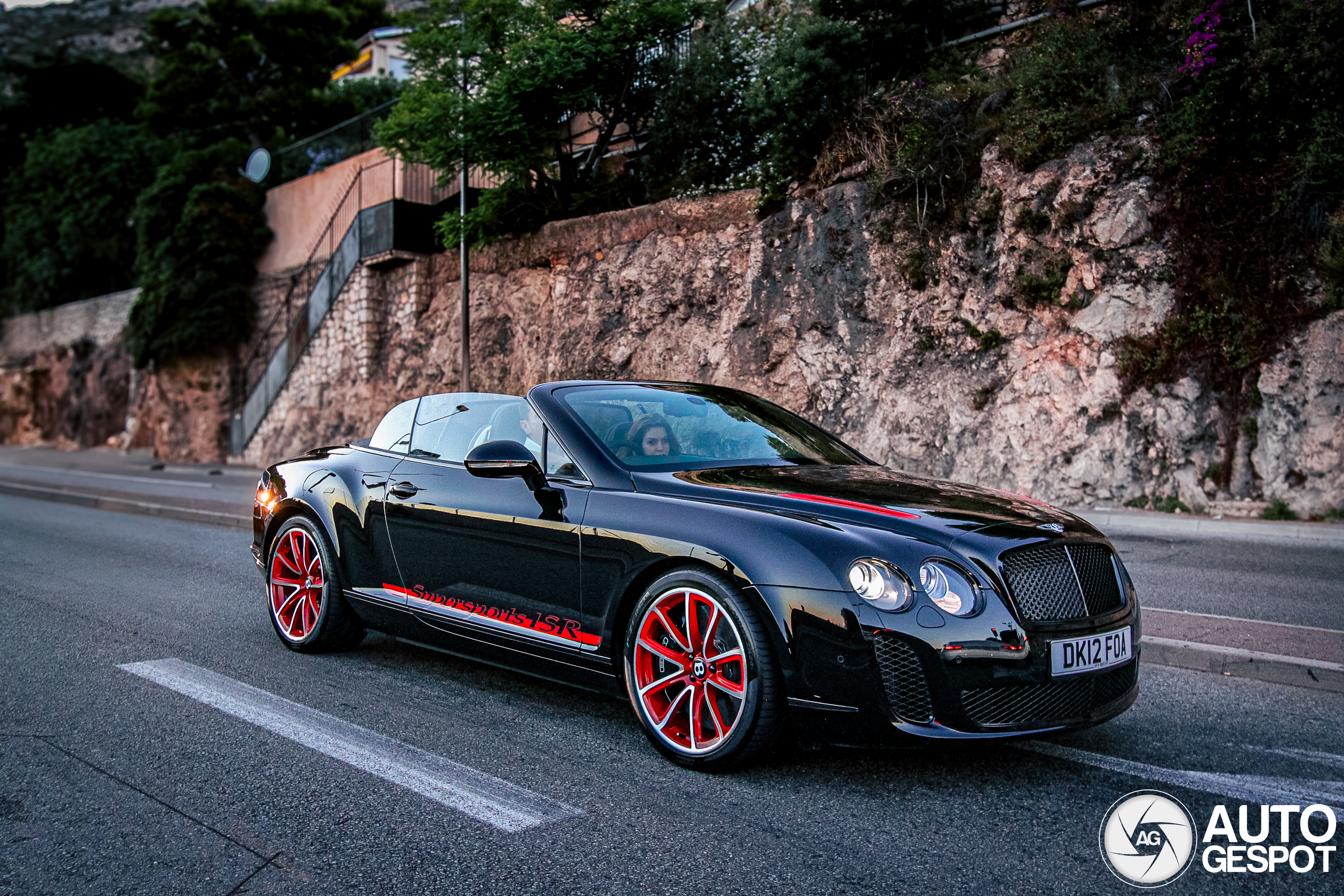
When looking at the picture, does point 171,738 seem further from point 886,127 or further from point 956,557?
point 886,127

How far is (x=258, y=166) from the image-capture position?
105ft

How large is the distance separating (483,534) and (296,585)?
1.75m

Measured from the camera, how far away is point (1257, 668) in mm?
4988

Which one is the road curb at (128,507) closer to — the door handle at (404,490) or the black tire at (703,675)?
the door handle at (404,490)

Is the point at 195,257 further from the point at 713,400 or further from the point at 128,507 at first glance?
the point at 713,400

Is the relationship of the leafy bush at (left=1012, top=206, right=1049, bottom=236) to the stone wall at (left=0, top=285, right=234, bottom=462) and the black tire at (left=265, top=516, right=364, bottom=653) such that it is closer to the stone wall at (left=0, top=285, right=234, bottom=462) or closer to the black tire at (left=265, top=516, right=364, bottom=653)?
the black tire at (left=265, top=516, right=364, bottom=653)

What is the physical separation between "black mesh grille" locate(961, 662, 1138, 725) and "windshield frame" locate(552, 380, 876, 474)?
145 centimetres

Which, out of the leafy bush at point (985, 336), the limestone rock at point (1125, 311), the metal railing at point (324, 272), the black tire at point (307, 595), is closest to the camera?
the black tire at point (307, 595)

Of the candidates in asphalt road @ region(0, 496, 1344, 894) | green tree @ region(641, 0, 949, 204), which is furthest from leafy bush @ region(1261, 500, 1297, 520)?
green tree @ region(641, 0, 949, 204)

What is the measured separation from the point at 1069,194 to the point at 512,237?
1179cm

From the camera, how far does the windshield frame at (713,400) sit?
4.15m

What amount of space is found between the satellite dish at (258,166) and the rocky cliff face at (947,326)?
15196 mm

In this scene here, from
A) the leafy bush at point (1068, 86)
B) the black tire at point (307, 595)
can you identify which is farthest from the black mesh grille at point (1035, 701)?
the leafy bush at point (1068, 86)

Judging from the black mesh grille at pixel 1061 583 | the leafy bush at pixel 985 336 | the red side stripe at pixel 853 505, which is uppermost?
the leafy bush at pixel 985 336
